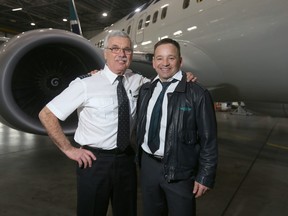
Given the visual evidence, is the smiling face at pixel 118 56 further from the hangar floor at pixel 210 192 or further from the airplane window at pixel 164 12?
the airplane window at pixel 164 12

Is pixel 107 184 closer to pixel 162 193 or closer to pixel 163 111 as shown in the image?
pixel 162 193

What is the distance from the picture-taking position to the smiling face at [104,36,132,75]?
5.67 feet

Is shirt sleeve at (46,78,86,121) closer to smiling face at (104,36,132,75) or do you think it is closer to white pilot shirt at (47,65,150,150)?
white pilot shirt at (47,65,150,150)

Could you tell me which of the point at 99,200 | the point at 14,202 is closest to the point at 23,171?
the point at 14,202

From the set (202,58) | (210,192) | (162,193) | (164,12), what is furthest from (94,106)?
(164,12)

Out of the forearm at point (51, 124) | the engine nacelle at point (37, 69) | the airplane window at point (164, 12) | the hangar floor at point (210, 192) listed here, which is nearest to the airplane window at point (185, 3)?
the airplane window at point (164, 12)

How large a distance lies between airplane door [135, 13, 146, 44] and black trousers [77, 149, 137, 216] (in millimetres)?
3865

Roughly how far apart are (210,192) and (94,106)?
6.15 feet

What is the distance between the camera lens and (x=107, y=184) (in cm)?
177

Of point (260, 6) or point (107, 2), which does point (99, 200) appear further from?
point (107, 2)

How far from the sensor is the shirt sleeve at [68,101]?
1695mm

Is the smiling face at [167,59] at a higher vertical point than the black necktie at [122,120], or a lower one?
higher

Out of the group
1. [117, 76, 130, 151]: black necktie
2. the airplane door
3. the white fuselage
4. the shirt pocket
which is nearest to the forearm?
the shirt pocket

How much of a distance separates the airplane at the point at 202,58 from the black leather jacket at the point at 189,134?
5.70ft
